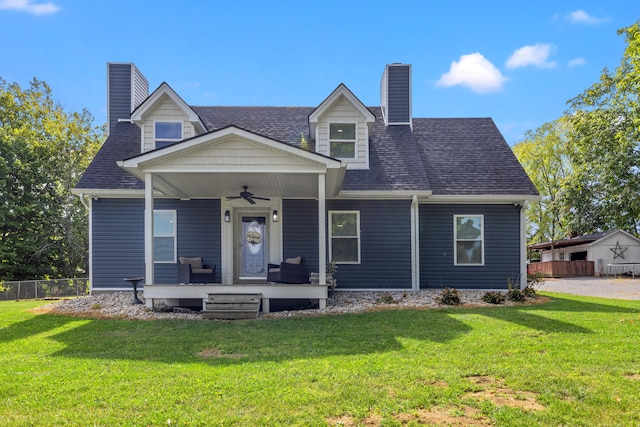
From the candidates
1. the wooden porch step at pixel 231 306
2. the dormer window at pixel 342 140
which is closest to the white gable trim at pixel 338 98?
the dormer window at pixel 342 140

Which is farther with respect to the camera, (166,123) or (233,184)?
(166,123)

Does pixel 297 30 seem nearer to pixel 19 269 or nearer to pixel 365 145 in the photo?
pixel 365 145

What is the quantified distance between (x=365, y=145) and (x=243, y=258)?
454 centimetres

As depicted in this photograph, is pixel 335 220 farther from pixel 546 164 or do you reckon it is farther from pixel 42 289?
pixel 546 164

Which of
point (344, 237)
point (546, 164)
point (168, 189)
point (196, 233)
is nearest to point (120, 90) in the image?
point (168, 189)

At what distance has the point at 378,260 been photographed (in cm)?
1166

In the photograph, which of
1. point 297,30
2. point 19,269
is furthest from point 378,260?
point 19,269

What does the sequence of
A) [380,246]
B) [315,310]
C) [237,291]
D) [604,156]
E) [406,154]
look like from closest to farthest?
[237,291]
[315,310]
[380,246]
[406,154]
[604,156]

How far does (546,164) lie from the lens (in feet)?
114

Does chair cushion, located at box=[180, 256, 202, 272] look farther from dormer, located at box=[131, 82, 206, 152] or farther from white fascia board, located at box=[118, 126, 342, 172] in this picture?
white fascia board, located at box=[118, 126, 342, 172]

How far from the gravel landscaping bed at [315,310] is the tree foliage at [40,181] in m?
12.3

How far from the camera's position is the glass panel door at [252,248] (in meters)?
12.0

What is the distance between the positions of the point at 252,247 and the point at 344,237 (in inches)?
99.3

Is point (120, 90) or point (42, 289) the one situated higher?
point (120, 90)
